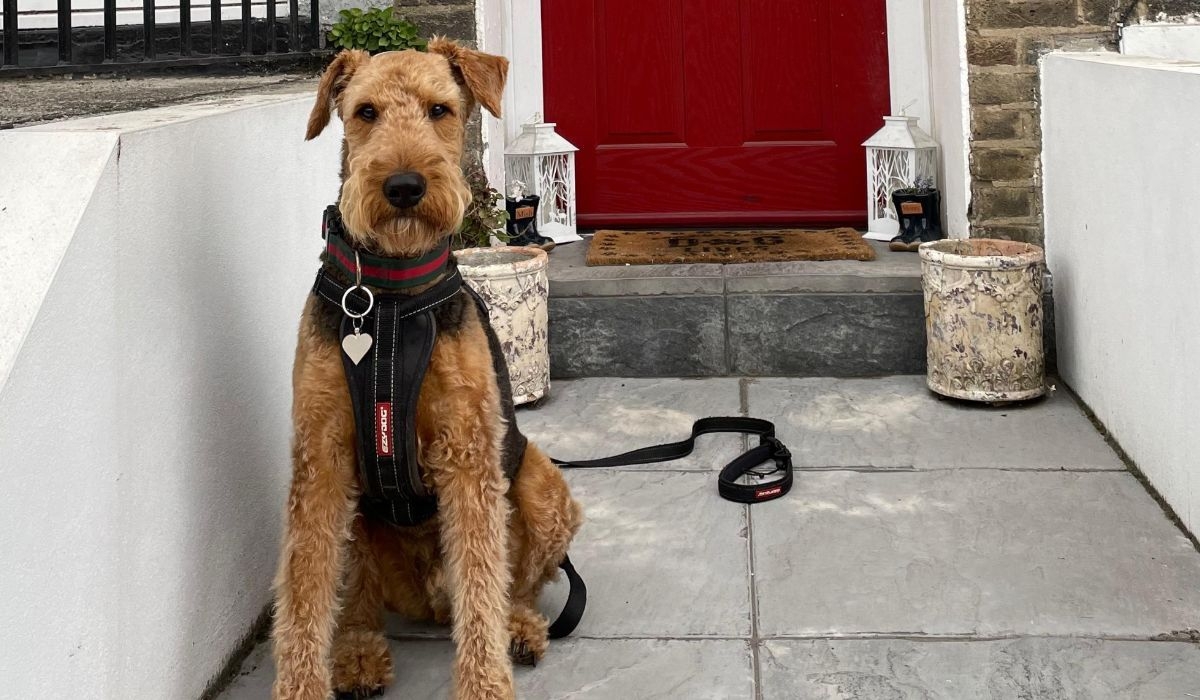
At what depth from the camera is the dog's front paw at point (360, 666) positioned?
2.66 meters

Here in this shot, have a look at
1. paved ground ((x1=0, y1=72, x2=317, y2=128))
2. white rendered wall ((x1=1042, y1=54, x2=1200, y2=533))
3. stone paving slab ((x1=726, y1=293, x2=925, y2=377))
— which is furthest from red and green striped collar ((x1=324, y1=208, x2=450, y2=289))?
stone paving slab ((x1=726, y1=293, x2=925, y2=377))

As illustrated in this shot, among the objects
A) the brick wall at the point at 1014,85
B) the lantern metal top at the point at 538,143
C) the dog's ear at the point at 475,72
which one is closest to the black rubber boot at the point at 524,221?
the lantern metal top at the point at 538,143

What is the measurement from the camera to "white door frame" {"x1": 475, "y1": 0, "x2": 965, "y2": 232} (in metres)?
5.71

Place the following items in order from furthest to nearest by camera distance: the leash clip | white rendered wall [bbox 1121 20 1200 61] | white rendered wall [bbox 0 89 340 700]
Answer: white rendered wall [bbox 1121 20 1200 61] < the leash clip < white rendered wall [bbox 0 89 340 700]

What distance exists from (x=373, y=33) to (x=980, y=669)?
374 centimetres

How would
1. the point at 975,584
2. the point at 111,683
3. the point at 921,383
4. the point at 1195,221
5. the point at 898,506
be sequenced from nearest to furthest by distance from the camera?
the point at 111,683 → the point at 975,584 → the point at 1195,221 → the point at 898,506 → the point at 921,383

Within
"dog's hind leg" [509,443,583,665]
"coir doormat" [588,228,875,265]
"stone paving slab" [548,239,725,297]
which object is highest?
"coir doormat" [588,228,875,265]

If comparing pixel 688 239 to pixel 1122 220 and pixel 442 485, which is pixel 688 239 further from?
pixel 442 485

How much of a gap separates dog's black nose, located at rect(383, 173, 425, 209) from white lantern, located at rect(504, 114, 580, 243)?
11.7 ft

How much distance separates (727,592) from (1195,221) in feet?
5.39

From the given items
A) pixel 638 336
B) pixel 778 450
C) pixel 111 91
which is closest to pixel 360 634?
pixel 778 450

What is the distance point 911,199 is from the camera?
5.57m

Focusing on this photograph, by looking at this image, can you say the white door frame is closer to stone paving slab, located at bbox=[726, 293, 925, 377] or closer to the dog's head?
stone paving slab, located at bbox=[726, 293, 925, 377]

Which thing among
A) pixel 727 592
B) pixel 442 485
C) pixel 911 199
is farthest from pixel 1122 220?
pixel 442 485
